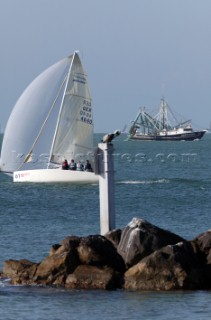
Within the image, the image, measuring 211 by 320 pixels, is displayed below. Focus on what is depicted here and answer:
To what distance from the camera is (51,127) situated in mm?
61219

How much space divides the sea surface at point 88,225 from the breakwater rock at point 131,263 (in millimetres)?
260

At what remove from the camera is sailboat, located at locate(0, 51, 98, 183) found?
5872 centimetres

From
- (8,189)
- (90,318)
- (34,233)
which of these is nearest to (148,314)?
(90,318)

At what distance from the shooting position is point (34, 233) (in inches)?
1324

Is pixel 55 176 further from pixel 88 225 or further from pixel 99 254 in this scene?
pixel 99 254

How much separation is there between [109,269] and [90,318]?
2131 millimetres

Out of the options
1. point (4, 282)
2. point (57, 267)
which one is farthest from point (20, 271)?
point (57, 267)

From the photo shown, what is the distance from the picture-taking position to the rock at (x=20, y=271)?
2345 cm

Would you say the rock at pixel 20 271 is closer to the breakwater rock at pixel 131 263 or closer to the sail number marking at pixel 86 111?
the breakwater rock at pixel 131 263

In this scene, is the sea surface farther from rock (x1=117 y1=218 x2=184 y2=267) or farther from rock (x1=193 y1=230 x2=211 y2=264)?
rock (x1=193 y1=230 x2=211 y2=264)

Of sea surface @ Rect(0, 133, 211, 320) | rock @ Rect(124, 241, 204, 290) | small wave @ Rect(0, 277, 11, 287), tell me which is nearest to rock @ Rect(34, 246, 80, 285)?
sea surface @ Rect(0, 133, 211, 320)

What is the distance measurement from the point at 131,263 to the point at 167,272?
37.0 inches

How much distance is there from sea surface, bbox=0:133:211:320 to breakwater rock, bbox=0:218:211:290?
0.26 meters

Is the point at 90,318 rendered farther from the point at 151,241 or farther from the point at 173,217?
the point at 173,217
